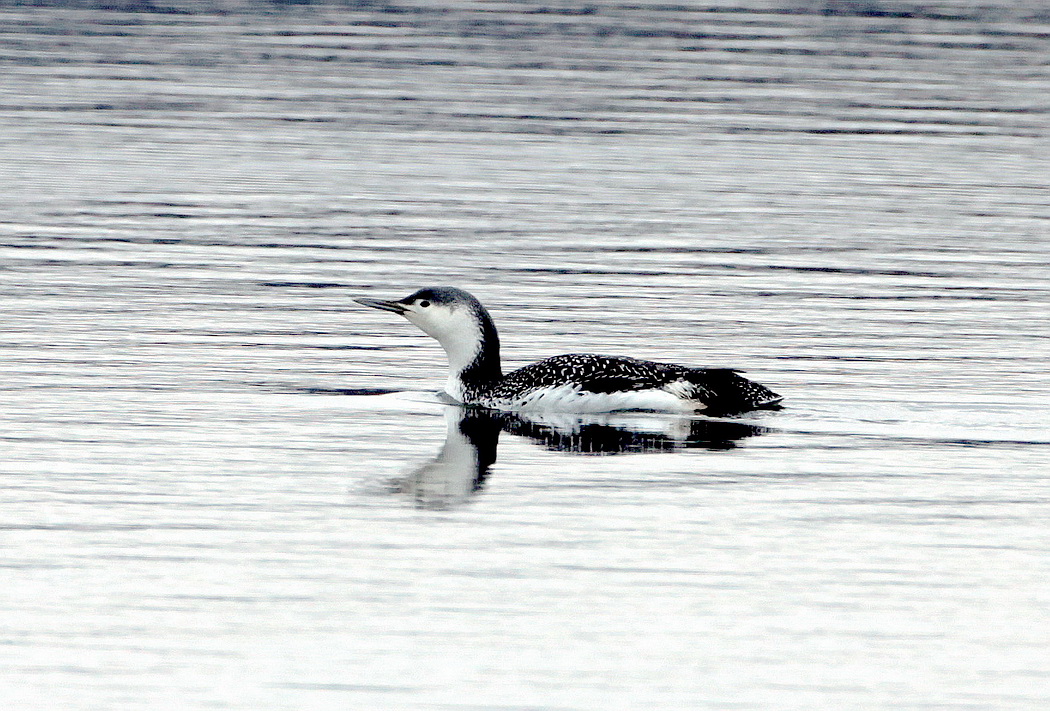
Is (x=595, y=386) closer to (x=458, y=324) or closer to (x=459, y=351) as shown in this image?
(x=459, y=351)

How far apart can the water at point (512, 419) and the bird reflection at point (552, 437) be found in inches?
1.9

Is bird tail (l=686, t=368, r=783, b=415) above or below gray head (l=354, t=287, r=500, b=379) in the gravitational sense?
below

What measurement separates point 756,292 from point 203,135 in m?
13.1

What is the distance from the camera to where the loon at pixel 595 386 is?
14.5 m

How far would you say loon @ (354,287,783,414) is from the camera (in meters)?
14.5

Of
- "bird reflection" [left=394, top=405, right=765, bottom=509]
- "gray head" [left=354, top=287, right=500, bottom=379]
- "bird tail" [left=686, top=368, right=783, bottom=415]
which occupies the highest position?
"gray head" [left=354, top=287, right=500, bottom=379]

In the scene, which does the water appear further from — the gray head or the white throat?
the gray head

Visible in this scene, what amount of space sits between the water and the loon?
0.59ft

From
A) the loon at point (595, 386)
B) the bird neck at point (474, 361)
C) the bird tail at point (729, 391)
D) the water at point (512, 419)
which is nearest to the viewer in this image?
the water at point (512, 419)

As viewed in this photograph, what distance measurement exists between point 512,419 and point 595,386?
66 centimetres

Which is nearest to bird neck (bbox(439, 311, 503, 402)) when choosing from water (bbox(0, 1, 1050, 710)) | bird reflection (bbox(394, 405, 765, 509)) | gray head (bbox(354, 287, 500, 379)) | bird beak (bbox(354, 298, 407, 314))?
gray head (bbox(354, 287, 500, 379))

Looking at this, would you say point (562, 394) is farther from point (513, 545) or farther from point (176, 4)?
point (176, 4)

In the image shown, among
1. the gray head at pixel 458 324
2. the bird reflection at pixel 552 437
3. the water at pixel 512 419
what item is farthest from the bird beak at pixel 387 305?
the bird reflection at pixel 552 437

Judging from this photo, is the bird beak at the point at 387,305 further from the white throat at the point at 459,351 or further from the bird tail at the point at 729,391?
the bird tail at the point at 729,391
